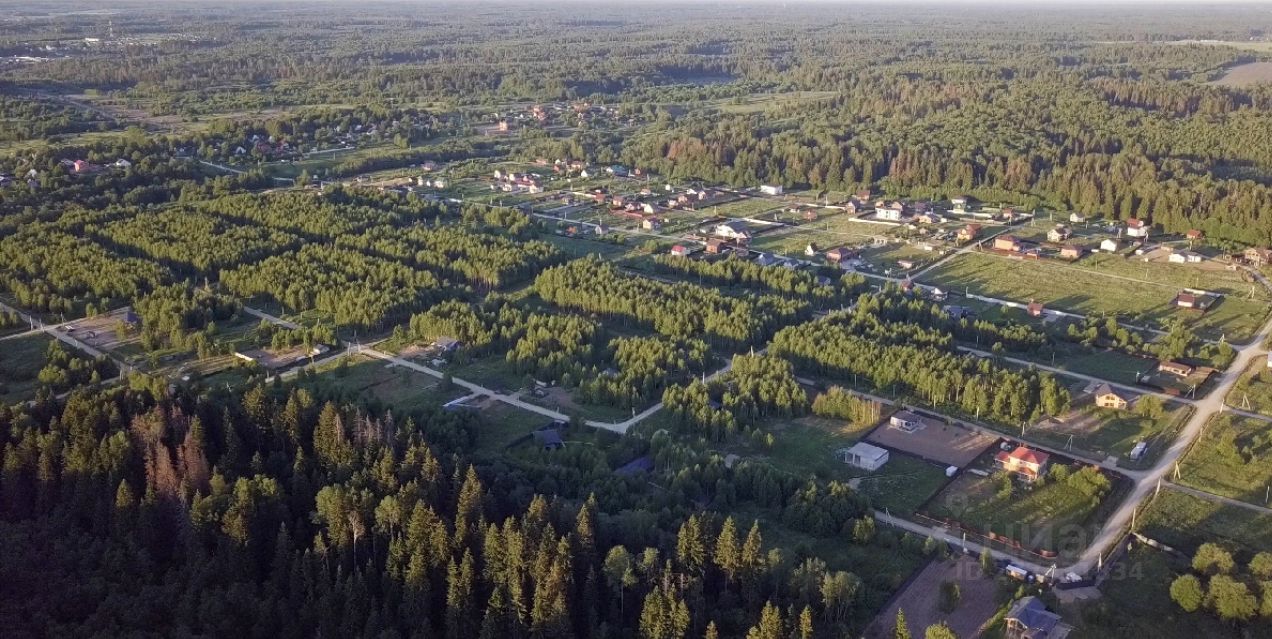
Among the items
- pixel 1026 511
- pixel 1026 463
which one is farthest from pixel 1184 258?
pixel 1026 511

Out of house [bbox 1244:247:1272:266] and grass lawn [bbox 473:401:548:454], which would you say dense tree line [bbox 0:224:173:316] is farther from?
house [bbox 1244:247:1272:266]

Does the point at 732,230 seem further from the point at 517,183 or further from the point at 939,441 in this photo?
the point at 939,441

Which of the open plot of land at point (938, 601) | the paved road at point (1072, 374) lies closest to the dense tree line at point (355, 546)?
the open plot of land at point (938, 601)

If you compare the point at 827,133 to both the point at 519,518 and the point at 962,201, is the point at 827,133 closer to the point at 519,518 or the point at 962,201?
the point at 962,201

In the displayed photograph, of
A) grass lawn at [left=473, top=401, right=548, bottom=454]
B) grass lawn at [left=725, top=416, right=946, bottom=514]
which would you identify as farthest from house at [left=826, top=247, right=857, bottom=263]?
grass lawn at [left=473, top=401, right=548, bottom=454]

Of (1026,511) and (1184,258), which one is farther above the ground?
(1184,258)

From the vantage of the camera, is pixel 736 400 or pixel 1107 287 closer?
pixel 736 400
